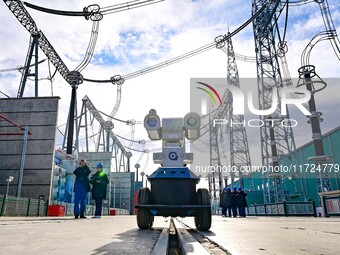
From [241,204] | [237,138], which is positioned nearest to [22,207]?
[241,204]

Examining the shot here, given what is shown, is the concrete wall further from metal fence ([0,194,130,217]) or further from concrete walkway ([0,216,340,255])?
concrete walkway ([0,216,340,255])

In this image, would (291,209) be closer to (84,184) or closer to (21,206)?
(84,184)

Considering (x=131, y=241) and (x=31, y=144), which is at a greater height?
(x=31, y=144)

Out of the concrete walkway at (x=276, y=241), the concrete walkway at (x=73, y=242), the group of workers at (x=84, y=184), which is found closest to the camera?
the concrete walkway at (x=73, y=242)

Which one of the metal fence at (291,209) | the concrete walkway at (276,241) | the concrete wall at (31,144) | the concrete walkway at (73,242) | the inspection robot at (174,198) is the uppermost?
the concrete wall at (31,144)

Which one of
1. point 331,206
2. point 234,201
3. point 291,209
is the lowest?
point 291,209

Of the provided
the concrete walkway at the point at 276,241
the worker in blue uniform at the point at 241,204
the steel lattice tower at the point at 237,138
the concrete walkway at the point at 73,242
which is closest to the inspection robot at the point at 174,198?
the concrete walkway at the point at 276,241

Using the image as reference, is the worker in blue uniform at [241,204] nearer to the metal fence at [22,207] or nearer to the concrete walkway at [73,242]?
the metal fence at [22,207]

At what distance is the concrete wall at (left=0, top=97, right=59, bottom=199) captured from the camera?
15.9 meters

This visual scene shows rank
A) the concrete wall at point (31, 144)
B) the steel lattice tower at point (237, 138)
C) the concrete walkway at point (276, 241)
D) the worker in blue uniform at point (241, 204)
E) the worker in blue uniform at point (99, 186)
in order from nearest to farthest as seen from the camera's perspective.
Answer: the concrete walkway at point (276, 241)
the worker in blue uniform at point (99, 186)
the worker in blue uniform at point (241, 204)
the concrete wall at point (31, 144)
the steel lattice tower at point (237, 138)

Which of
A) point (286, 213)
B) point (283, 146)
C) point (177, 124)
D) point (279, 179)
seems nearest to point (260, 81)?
point (283, 146)

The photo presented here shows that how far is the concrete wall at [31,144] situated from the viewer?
52.0 ft

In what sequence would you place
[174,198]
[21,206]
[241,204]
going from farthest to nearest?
[241,204], [21,206], [174,198]

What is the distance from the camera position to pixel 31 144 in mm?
16422
